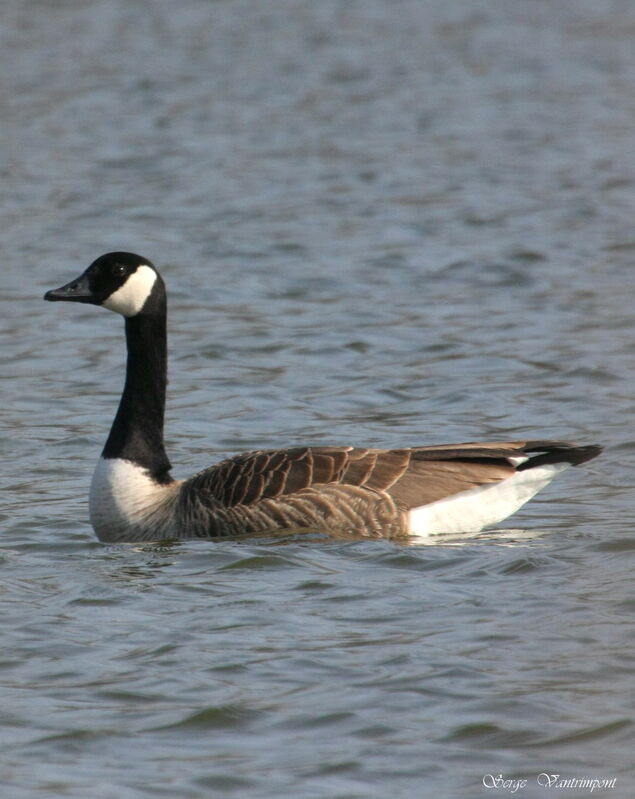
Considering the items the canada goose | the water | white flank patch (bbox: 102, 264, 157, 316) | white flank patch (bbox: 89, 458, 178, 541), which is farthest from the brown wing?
white flank patch (bbox: 102, 264, 157, 316)

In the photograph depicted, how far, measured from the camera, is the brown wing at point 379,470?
31.3 feet

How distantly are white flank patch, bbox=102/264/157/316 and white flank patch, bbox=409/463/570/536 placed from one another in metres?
2.25

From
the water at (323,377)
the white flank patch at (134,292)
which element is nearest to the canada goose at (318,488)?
the white flank patch at (134,292)

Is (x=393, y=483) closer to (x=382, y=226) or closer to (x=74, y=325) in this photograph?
(x=74, y=325)

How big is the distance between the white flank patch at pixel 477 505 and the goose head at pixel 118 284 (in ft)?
7.40

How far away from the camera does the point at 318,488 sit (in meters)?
9.59

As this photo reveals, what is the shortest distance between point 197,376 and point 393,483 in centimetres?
456

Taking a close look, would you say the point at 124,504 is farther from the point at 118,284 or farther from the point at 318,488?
the point at 118,284

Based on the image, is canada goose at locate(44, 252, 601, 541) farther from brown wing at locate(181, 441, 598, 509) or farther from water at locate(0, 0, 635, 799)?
water at locate(0, 0, 635, 799)

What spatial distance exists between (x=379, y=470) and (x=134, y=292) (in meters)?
2.00

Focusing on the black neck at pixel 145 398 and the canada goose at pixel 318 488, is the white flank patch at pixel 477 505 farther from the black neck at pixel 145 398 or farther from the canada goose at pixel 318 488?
the black neck at pixel 145 398

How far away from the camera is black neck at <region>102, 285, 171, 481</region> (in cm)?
998

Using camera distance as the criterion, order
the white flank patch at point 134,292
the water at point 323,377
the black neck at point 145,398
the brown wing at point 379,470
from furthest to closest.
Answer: the white flank patch at point 134,292, the black neck at point 145,398, the brown wing at point 379,470, the water at point 323,377

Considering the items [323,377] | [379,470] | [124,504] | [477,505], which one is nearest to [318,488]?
[379,470]
